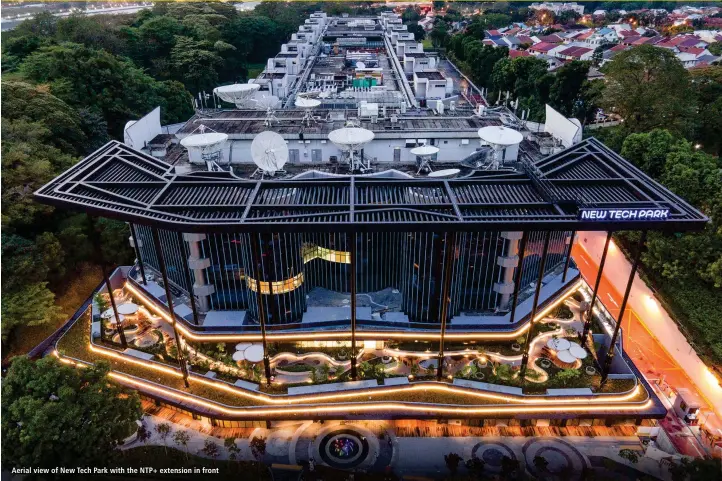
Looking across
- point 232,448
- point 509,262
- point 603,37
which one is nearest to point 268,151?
point 509,262

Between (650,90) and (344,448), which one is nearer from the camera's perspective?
(344,448)

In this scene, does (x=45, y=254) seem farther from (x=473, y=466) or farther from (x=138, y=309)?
(x=473, y=466)

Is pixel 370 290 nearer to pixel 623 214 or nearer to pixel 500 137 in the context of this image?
pixel 500 137

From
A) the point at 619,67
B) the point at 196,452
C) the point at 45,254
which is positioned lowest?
the point at 196,452

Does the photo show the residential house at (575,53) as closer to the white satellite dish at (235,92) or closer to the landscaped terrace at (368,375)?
the white satellite dish at (235,92)

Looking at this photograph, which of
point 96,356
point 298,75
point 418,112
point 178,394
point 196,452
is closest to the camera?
point 196,452

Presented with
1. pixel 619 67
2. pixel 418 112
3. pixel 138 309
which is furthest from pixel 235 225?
pixel 619 67

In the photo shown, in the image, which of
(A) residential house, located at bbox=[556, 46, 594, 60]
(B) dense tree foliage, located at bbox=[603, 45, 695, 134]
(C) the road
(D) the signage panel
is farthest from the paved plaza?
(A) residential house, located at bbox=[556, 46, 594, 60]
